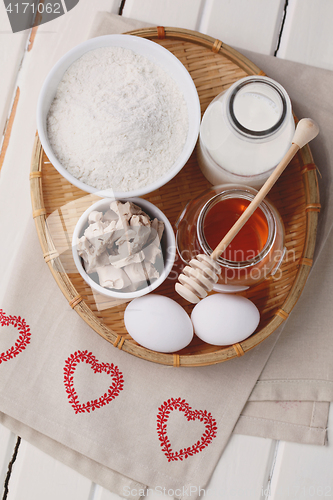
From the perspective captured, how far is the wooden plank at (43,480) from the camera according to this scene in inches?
26.5

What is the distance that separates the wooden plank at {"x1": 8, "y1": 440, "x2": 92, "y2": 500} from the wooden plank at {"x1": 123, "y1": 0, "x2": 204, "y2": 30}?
2.75 feet

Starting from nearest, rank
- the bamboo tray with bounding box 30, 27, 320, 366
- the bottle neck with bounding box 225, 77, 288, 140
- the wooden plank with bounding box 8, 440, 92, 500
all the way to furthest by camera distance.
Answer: the bottle neck with bounding box 225, 77, 288, 140 < the bamboo tray with bounding box 30, 27, 320, 366 < the wooden plank with bounding box 8, 440, 92, 500

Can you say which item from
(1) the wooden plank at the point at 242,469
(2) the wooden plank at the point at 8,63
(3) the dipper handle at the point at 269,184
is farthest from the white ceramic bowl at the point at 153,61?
(1) the wooden plank at the point at 242,469

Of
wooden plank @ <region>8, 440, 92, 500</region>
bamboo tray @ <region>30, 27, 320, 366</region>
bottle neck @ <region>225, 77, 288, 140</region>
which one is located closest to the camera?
bottle neck @ <region>225, 77, 288, 140</region>

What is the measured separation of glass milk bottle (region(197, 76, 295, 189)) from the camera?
47cm

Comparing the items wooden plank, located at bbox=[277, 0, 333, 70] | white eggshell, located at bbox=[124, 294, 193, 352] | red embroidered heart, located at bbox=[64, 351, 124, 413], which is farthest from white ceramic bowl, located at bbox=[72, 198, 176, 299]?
wooden plank, located at bbox=[277, 0, 333, 70]

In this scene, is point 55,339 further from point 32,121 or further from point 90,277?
point 32,121

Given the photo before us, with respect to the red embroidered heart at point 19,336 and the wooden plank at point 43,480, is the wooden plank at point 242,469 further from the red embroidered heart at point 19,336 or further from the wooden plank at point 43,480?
the red embroidered heart at point 19,336

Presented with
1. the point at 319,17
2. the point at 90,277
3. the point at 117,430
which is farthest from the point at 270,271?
the point at 319,17

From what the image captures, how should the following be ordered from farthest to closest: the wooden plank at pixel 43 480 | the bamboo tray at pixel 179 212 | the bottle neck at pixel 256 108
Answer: the wooden plank at pixel 43 480
the bamboo tray at pixel 179 212
the bottle neck at pixel 256 108

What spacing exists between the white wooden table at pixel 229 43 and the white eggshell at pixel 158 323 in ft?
0.91

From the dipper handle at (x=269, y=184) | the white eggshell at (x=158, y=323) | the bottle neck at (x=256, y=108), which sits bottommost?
the white eggshell at (x=158, y=323)

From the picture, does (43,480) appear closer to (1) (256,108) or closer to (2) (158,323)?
(2) (158,323)

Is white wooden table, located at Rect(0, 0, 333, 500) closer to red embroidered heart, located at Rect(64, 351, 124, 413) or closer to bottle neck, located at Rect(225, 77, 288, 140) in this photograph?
red embroidered heart, located at Rect(64, 351, 124, 413)
